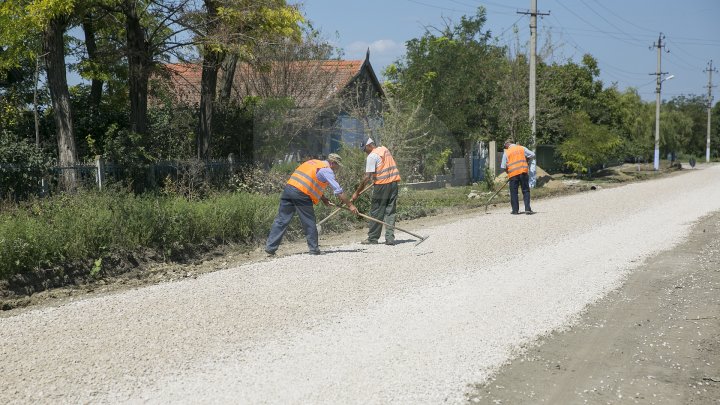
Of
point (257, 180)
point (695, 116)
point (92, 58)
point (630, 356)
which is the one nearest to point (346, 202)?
point (630, 356)

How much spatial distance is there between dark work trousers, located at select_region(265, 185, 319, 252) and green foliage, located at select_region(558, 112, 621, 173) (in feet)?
82.0

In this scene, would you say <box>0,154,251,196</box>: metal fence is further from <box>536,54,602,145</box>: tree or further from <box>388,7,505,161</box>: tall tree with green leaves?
<box>536,54,602,145</box>: tree

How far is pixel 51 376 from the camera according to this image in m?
5.21

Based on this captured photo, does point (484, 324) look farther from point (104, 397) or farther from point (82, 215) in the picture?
point (82, 215)

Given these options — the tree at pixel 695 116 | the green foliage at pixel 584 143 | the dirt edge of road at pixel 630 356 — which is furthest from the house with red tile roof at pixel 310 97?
the tree at pixel 695 116

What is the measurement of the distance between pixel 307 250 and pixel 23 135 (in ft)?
29.1

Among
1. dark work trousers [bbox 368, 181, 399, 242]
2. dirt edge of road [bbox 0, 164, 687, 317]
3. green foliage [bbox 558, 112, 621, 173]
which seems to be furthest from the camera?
green foliage [bbox 558, 112, 621, 173]

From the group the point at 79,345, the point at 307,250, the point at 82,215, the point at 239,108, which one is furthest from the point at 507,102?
the point at 79,345

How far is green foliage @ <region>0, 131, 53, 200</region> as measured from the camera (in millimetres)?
11266

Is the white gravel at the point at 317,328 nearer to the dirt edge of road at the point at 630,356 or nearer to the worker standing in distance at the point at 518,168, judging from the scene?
the dirt edge of road at the point at 630,356

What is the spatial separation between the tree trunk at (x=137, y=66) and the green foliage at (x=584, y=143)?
75.3ft

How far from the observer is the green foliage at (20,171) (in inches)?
444

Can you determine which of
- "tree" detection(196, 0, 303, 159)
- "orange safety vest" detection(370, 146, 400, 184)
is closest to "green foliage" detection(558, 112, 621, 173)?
"tree" detection(196, 0, 303, 159)

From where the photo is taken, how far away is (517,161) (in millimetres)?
16406
